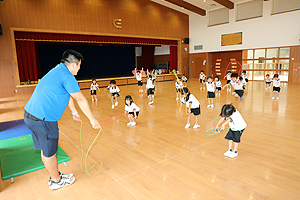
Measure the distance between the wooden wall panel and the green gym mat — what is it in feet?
31.2

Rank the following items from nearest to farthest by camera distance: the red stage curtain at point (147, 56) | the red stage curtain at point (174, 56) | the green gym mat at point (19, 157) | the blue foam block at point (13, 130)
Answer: the green gym mat at point (19, 157) → the blue foam block at point (13, 130) → the red stage curtain at point (174, 56) → the red stage curtain at point (147, 56)

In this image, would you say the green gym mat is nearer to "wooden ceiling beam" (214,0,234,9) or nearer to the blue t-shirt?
the blue t-shirt

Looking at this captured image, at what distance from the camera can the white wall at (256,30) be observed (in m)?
13.9

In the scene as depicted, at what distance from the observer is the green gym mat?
316cm

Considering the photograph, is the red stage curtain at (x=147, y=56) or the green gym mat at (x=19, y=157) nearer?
the green gym mat at (x=19, y=157)

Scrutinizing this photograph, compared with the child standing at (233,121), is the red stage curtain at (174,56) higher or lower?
higher

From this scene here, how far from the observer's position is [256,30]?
15.5 meters

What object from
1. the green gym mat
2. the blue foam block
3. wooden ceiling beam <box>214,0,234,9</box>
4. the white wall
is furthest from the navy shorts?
the white wall

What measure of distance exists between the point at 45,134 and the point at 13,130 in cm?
334

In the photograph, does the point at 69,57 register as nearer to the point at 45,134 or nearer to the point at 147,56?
the point at 45,134

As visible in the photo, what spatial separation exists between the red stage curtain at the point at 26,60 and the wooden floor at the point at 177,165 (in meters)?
9.51

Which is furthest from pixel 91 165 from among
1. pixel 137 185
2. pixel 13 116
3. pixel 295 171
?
pixel 13 116

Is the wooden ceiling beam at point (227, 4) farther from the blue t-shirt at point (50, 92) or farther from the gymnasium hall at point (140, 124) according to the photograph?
the blue t-shirt at point (50, 92)

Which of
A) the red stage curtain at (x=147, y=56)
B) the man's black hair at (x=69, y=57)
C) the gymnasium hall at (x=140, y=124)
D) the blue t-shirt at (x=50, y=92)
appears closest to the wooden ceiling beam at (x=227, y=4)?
the gymnasium hall at (x=140, y=124)
